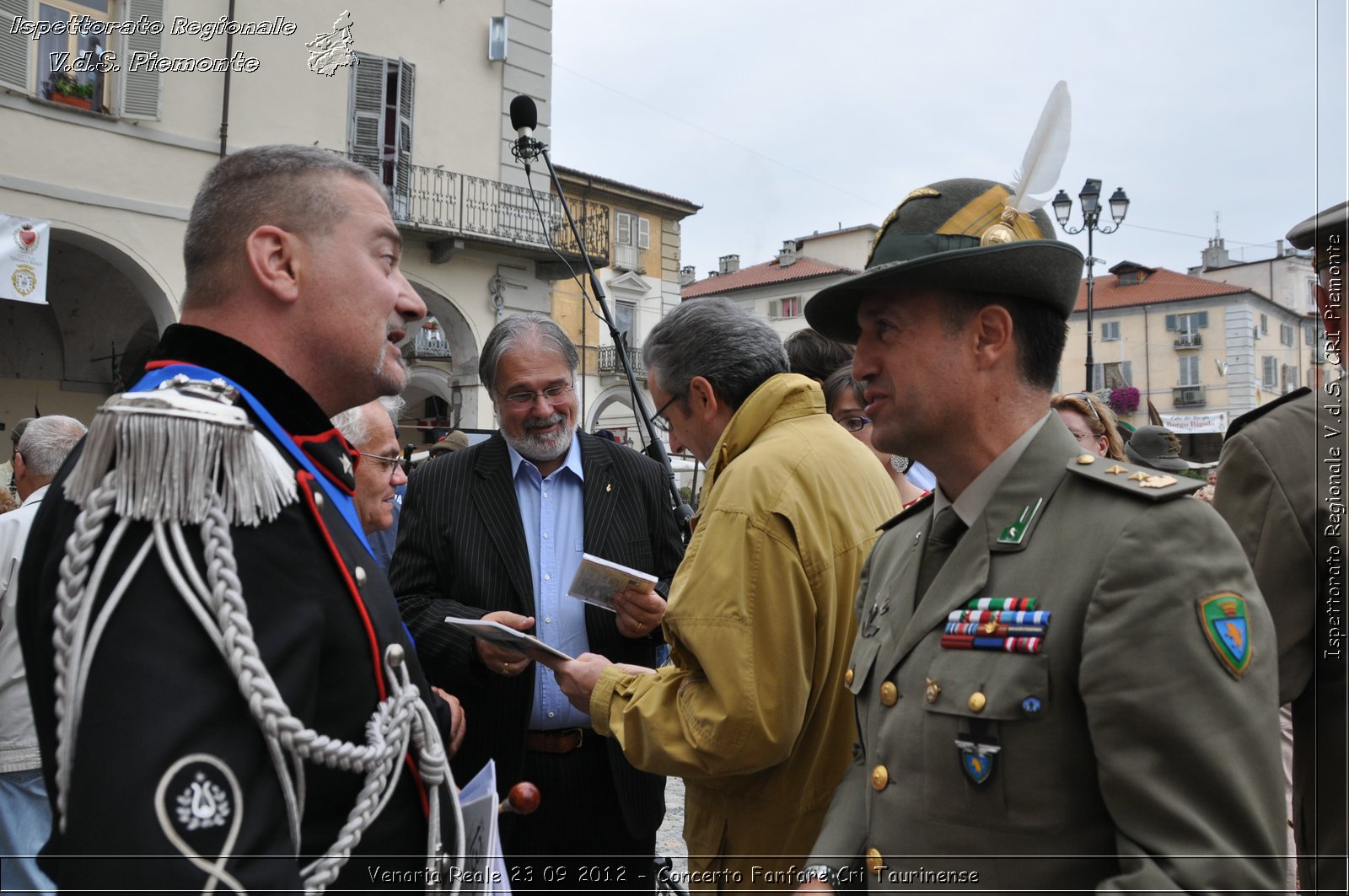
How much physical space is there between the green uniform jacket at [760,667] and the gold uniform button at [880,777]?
346 millimetres

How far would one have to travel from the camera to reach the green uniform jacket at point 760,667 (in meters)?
1.94

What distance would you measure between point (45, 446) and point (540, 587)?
2.55 meters

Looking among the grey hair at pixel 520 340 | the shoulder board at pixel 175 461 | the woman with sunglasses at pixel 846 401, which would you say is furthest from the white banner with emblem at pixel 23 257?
the shoulder board at pixel 175 461

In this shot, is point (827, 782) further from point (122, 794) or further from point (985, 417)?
point (122, 794)

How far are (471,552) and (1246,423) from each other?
86.4 inches

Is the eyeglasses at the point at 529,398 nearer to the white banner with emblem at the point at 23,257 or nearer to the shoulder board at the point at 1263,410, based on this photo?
the shoulder board at the point at 1263,410

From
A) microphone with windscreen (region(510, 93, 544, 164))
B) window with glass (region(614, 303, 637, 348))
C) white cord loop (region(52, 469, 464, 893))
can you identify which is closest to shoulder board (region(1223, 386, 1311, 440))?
white cord loop (region(52, 469, 464, 893))

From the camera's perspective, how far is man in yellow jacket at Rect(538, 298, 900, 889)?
76.4 inches

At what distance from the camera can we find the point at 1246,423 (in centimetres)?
180

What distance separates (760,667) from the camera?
1.94m

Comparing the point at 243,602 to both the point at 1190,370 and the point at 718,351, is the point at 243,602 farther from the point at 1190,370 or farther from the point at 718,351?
the point at 1190,370

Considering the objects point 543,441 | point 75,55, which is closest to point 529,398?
point 543,441

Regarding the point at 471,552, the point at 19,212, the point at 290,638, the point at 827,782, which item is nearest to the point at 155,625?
the point at 290,638

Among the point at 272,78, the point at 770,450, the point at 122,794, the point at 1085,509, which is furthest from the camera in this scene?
the point at 272,78
